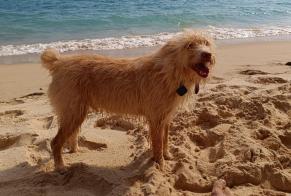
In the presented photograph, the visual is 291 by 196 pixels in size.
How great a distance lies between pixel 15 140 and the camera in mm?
5574

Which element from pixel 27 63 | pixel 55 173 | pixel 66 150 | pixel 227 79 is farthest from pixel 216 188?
pixel 27 63

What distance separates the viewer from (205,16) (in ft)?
54.0

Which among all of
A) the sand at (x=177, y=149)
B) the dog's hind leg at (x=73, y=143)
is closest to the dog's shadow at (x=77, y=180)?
the sand at (x=177, y=149)

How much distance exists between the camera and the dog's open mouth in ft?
14.4

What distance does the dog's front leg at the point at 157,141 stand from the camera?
4844mm

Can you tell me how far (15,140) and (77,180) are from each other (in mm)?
1384

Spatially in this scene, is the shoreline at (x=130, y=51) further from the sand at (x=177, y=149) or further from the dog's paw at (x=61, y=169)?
the dog's paw at (x=61, y=169)

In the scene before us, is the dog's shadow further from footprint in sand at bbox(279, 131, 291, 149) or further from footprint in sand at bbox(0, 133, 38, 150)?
footprint in sand at bbox(279, 131, 291, 149)

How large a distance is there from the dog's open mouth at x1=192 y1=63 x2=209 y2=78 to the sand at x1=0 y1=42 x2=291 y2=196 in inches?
40.1

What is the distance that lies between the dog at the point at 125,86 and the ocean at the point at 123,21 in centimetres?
647

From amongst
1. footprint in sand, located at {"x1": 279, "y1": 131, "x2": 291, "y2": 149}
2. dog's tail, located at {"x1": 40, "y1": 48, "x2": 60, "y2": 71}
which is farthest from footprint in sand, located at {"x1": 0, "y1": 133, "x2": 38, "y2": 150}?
footprint in sand, located at {"x1": 279, "y1": 131, "x2": 291, "y2": 149}

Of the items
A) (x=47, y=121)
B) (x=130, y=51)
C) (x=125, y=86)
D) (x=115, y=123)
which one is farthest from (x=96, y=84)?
(x=130, y=51)

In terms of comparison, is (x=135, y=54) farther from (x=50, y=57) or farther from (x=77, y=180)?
(x=77, y=180)

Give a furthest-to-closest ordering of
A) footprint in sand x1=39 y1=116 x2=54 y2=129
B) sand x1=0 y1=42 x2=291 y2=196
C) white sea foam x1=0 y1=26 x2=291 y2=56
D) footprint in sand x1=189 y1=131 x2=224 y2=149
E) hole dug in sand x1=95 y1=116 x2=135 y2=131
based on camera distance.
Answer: white sea foam x1=0 y1=26 x2=291 y2=56 < footprint in sand x1=39 y1=116 x2=54 y2=129 < hole dug in sand x1=95 y1=116 x2=135 y2=131 < footprint in sand x1=189 y1=131 x2=224 y2=149 < sand x1=0 y1=42 x2=291 y2=196
